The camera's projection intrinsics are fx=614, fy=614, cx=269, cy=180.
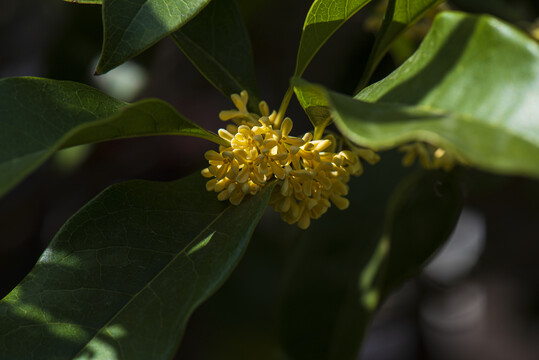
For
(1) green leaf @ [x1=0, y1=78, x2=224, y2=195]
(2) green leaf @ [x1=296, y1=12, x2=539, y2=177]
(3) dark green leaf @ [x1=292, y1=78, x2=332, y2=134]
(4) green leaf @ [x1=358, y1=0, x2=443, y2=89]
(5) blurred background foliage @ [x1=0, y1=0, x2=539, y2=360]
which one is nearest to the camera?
(2) green leaf @ [x1=296, y1=12, x2=539, y2=177]

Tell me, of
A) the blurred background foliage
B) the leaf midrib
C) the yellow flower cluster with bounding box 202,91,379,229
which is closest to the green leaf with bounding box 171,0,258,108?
the yellow flower cluster with bounding box 202,91,379,229

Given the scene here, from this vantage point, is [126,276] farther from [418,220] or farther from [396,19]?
[418,220]

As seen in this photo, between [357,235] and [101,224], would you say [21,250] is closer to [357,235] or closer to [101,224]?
[357,235]

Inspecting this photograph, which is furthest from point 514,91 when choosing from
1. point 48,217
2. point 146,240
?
point 48,217

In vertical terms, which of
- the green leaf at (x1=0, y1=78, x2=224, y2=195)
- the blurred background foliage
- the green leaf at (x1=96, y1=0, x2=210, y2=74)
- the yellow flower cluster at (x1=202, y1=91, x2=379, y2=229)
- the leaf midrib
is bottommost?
the blurred background foliage

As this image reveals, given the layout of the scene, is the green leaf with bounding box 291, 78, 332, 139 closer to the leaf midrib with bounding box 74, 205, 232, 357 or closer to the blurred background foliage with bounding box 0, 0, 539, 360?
the leaf midrib with bounding box 74, 205, 232, 357

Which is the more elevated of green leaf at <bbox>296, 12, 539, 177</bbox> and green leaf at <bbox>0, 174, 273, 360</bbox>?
green leaf at <bbox>296, 12, 539, 177</bbox>
